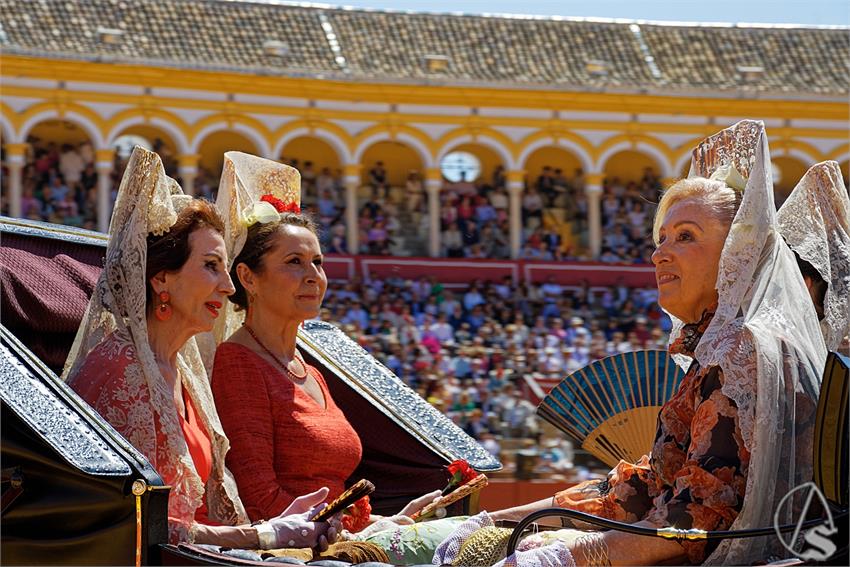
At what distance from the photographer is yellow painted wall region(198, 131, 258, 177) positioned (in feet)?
76.1

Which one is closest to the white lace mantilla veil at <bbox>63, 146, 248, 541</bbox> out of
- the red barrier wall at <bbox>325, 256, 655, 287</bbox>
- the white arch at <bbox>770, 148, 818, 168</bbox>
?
the red barrier wall at <bbox>325, 256, 655, 287</bbox>

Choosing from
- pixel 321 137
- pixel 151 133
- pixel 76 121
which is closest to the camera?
pixel 76 121

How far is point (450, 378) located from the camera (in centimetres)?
1462

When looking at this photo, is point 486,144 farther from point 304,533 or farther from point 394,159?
point 304,533

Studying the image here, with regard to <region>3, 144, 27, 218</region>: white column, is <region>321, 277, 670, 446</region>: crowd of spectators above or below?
below

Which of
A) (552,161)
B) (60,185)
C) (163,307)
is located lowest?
(163,307)

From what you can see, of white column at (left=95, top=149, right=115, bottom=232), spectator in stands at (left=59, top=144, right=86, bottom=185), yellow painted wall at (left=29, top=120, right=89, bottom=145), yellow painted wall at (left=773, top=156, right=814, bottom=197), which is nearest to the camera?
white column at (left=95, top=149, right=115, bottom=232)

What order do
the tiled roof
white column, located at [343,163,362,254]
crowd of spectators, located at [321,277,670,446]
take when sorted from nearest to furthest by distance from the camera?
crowd of spectators, located at [321,277,670,446] → white column, located at [343,163,362,254] → the tiled roof

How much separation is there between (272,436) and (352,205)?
1852cm

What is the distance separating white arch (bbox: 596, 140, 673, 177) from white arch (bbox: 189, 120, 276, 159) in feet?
16.5

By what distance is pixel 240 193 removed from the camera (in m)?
4.73

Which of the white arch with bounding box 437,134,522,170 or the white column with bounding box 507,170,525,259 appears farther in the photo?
the white arch with bounding box 437,134,522,170

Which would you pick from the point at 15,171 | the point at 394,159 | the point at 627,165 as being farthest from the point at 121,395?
the point at 627,165

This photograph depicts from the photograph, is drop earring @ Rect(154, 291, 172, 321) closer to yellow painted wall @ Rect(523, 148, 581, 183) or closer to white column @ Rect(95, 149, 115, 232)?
white column @ Rect(95, 149, 115, 232)
